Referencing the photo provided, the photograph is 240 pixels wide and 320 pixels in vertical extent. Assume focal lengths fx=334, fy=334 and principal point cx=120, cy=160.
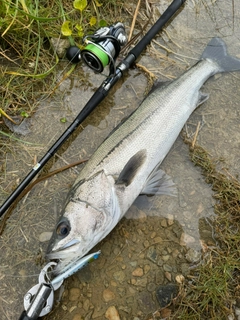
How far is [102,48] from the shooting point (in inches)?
124

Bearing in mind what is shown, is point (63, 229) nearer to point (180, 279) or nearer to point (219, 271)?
point (180, 279)

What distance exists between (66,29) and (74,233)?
2268 millimetres

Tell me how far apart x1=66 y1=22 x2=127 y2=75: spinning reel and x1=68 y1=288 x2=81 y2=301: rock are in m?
2.05

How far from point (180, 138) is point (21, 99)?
5.76ft

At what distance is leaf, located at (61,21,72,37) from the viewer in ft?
11.9

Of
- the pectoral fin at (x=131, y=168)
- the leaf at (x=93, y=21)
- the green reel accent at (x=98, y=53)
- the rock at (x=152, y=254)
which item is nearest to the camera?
the pectoral fin at (x=131, y=168)

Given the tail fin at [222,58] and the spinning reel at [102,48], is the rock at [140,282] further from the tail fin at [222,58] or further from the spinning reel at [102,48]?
the tail fin at [222,58]

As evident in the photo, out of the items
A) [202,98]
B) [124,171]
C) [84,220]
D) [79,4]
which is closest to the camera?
[84,220]

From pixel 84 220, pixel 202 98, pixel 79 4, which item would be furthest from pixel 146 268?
pixel 79 4

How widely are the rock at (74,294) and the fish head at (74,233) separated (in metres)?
0.34

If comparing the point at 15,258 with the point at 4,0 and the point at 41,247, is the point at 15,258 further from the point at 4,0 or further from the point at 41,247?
the point at 4,0

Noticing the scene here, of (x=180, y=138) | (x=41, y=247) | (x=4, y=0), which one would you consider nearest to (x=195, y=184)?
(x=180, y=138)

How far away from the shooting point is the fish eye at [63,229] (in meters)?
2.60

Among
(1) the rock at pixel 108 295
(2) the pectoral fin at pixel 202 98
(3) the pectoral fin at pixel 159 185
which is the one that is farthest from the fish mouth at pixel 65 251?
(2) the pectoral fin at pixel 202 98
